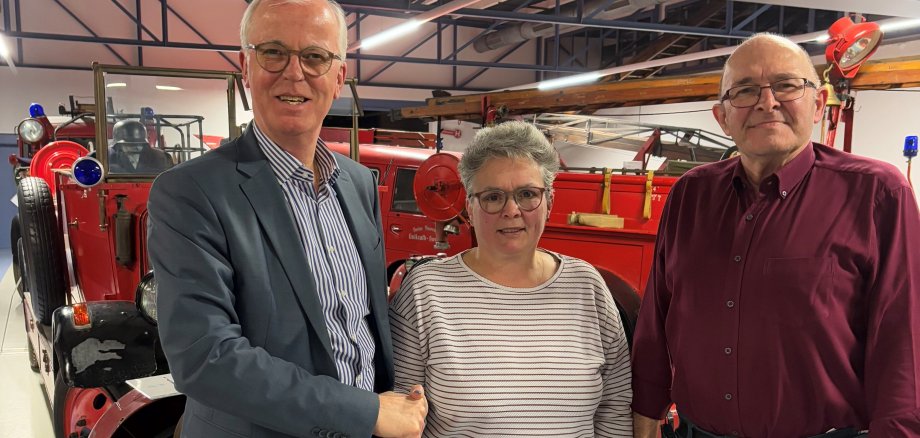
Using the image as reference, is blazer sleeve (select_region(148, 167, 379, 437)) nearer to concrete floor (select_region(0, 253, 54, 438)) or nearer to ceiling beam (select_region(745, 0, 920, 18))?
concrete floor (select_region(0, 253, 54, 438))

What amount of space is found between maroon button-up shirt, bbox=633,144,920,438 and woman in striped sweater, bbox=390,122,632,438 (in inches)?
9.3

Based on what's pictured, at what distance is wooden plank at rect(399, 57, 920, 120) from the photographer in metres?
3.92

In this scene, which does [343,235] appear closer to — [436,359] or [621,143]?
[436,359]

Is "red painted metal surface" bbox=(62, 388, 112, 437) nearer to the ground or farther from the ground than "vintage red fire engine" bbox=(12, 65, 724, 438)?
nearer to the ground

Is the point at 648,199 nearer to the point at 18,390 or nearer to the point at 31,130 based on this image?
the point at 18,390

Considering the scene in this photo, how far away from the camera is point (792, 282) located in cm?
159

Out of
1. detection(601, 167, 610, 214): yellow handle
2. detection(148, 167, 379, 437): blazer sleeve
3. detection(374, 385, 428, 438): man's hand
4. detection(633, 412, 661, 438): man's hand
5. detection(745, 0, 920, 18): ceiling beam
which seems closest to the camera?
detection(148, 167, 379, 437): blazer sleeve

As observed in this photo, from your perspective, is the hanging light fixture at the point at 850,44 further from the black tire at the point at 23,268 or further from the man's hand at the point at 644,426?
the black tire at the point at 23,268

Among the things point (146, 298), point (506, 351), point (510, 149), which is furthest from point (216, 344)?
point (146, 298)

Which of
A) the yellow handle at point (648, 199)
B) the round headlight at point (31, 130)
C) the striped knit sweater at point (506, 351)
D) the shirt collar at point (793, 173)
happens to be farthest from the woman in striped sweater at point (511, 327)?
the round headlight at point (31, 130)

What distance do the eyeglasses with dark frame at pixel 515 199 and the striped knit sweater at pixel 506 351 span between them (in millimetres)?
194

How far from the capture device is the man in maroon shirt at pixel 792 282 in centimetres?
153

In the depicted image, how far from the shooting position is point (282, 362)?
1.26 meters

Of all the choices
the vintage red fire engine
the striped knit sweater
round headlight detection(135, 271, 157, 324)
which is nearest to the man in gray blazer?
the striped knit sweater
